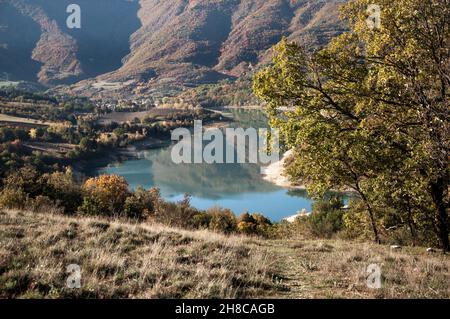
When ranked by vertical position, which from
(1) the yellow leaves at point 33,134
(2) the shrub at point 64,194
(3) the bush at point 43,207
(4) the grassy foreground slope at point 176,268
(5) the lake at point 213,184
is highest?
(1) the yellow leaves at point 33,134

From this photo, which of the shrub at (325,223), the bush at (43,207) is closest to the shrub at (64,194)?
the bush at (43,207)

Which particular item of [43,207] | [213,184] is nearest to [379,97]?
[43,207]

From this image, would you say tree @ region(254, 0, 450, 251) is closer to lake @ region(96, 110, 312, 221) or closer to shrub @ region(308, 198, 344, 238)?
shrub @ region(308, 198, 344, 238)

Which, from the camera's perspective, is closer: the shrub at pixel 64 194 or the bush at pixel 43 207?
the bush at pixel 43 207

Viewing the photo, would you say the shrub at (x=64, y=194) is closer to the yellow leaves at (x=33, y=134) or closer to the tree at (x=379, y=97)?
the tree at (x=379, y=97)

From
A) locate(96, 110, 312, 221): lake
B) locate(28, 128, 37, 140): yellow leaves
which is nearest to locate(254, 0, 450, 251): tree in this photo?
locate(96, 110, 312, 221): lake

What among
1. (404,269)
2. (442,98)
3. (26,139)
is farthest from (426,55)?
(26,139)
